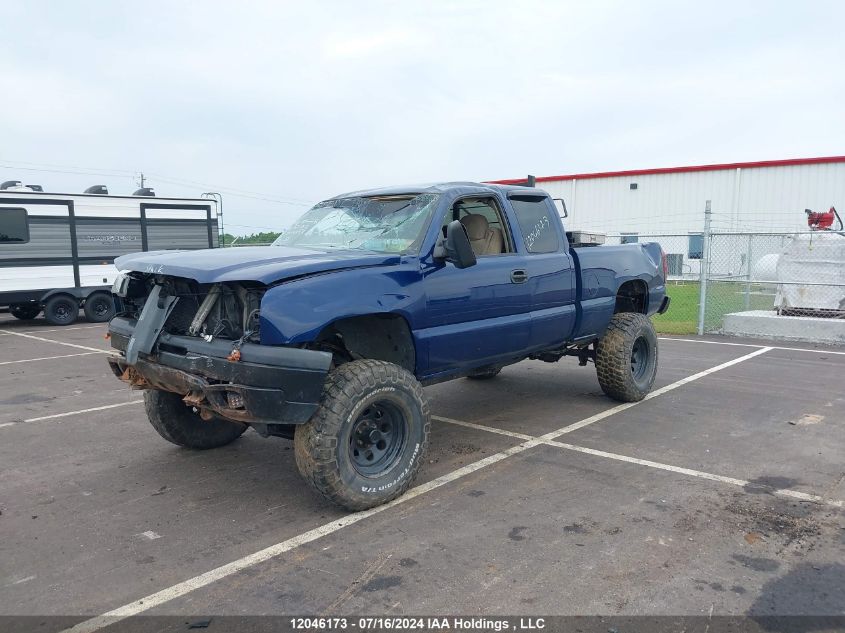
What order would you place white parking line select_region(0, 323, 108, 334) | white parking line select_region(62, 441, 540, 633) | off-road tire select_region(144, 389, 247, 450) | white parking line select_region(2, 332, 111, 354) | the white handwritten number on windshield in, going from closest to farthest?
white parking line select_region(62, 441, 540, 633) < off-road tire select_region(144, 389, 247, 450) < the white handwritten number on windshield < white parking line select_region(2, 332, 111, 354) < white parking line select_region(0, 323, 108, 334)

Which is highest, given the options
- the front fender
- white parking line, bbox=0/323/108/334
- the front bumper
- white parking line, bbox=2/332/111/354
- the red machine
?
the red machine

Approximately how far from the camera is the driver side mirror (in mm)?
4598

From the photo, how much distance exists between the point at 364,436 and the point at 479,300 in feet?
4.62

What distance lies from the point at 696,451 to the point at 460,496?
7.08ft

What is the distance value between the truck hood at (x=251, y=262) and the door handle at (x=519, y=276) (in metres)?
1.21

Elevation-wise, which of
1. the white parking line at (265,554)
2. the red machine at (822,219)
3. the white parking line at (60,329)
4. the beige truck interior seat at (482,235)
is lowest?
the white parking line at (60,329)

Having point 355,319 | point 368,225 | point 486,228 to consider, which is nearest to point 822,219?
point 486,228

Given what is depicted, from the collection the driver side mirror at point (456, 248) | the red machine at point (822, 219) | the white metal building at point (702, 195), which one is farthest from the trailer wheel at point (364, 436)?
the white metal building at point (702, 195)

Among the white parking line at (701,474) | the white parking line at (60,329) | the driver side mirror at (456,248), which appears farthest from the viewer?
the white parking line at (60,329)

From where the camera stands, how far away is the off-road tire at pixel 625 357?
6754 millimetres

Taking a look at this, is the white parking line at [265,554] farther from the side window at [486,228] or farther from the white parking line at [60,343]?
the white parking line at [60,343]

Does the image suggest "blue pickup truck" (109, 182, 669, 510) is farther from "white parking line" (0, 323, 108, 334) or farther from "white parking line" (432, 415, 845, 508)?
"white parking line" (0, 323, 108, 334)

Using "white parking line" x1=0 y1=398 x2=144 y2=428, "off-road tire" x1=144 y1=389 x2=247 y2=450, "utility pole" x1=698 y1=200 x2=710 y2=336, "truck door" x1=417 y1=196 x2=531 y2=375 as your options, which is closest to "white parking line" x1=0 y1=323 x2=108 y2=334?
"white parking line" x1=0 y1=398 x2=144 y2=428

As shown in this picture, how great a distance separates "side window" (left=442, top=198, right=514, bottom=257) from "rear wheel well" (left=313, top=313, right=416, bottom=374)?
46.7 inches
